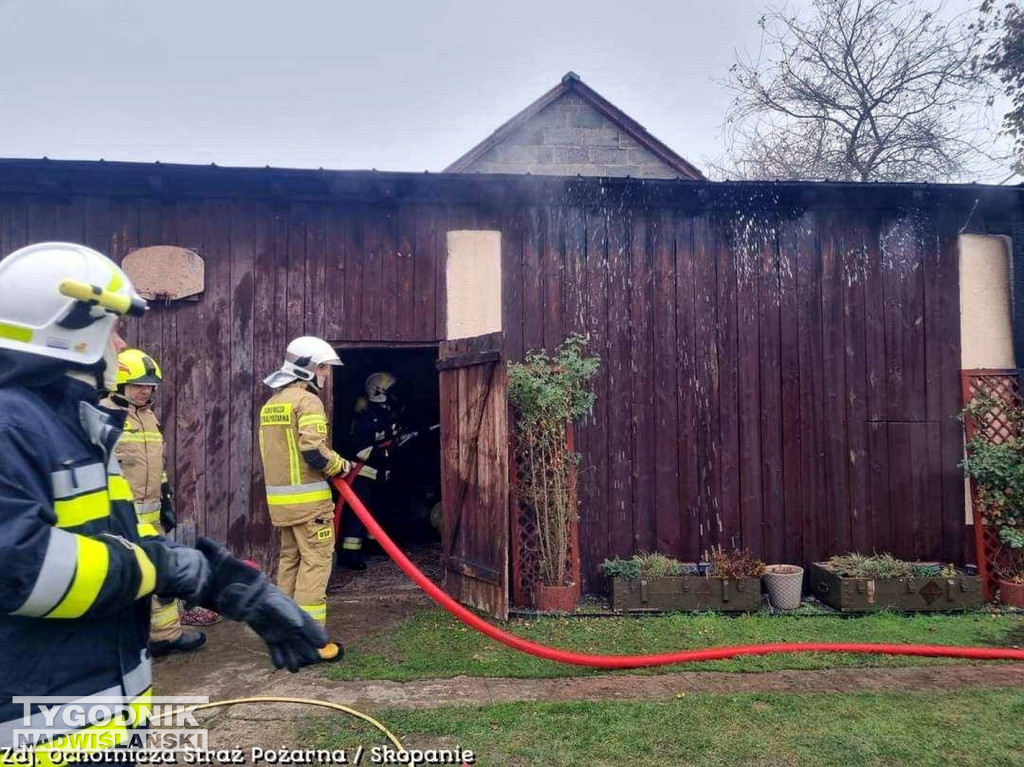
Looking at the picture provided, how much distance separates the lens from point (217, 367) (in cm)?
596

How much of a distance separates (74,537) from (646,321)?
5.42 m

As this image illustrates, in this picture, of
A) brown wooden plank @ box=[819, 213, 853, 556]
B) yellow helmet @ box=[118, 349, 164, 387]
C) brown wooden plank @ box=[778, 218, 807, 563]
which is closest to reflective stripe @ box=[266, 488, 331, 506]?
yellow helmet @ box=[118, 349, 164, 387]

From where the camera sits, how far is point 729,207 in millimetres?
6344

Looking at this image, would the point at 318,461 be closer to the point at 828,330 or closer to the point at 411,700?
the point at 411,700

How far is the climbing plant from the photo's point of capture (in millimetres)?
5535

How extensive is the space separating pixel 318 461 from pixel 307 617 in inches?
105

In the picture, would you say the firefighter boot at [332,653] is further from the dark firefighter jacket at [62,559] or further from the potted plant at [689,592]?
the dark firefighter jacket at [62,559]

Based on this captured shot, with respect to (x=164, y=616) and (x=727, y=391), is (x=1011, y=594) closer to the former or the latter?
(x=727, y=391)

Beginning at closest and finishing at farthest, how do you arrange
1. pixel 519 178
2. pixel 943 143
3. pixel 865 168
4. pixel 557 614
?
1. pixel 557 614
2. pixel 519 178
3. pixel 943 143
4. pixel 865 168

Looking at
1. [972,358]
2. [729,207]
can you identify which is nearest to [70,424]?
[729,207]

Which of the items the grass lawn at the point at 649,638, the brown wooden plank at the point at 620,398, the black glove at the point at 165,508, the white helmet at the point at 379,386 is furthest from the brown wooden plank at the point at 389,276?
the grass lawn at the point at 649,638

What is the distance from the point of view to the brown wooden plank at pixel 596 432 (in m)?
6.15

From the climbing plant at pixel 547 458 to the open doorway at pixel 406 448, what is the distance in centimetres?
381

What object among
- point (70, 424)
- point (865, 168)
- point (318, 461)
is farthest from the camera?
point (865, 168)
